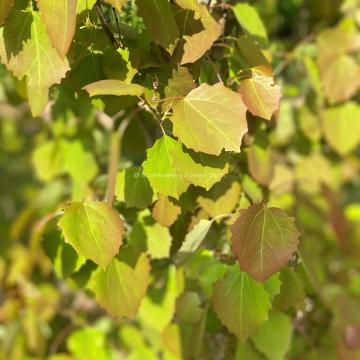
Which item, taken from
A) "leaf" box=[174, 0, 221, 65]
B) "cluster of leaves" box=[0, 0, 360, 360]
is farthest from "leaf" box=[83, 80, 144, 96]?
"leaf" box=[174, 0, 221, 65]

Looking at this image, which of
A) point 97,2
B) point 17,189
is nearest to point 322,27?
point 97,2

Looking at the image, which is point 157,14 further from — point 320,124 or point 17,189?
point 17,189

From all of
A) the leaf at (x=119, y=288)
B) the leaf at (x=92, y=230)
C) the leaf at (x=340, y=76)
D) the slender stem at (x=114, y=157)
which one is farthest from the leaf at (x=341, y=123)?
the leaf at (x=92, y=230)

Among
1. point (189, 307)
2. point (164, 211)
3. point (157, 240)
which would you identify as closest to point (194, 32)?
point (164, 211)

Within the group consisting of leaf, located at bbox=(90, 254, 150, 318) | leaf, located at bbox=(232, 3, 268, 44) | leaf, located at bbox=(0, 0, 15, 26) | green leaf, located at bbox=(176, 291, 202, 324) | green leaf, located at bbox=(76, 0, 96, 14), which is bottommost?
green leaf, located at bbox=(176, 291, 202, 324)

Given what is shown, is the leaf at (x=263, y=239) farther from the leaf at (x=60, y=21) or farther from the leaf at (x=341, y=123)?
the leaf at (x=341, y=123)

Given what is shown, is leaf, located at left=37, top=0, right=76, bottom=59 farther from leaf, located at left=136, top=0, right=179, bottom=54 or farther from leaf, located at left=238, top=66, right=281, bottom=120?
→ leaf, located at left=238, top=66, right=281, bottom=120

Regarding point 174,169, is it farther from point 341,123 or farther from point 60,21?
point 341,123
